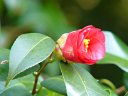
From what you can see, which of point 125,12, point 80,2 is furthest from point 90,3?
point 125,12

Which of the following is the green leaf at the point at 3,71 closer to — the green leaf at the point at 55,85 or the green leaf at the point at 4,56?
the green leaf at the point at 4,56

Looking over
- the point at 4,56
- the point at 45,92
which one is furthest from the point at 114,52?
the point at 4,56

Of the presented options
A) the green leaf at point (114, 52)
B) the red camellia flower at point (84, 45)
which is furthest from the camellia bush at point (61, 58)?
the green leaf at point (114, 52)

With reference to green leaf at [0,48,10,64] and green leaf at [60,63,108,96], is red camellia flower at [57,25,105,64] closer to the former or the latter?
green leaf at [60,63,108,96]

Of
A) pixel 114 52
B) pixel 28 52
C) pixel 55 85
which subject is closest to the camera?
pixel 28 52

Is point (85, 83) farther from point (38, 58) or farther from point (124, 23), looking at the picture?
point (124, 23)

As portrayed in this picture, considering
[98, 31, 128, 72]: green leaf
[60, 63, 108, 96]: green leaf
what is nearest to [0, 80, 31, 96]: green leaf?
[60, 63, 108, 96]: green leaf

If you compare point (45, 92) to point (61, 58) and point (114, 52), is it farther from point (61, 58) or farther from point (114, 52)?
point (114, 52)
